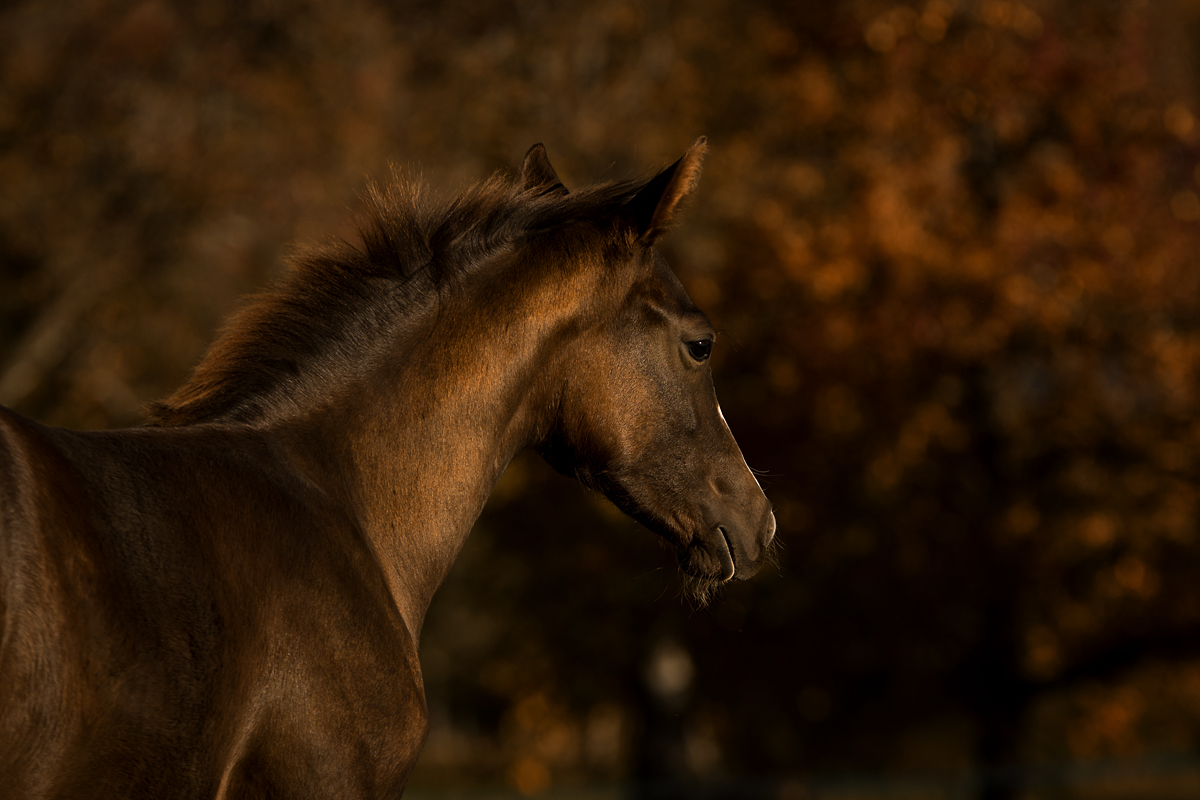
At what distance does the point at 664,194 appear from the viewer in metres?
3.83

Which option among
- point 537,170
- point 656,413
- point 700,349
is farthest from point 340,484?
point 537,170

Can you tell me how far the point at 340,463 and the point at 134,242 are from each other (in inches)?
458

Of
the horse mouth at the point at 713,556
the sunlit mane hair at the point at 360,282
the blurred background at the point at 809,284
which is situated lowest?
the blurred background at the point at 809,284

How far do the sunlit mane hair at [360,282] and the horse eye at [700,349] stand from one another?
1.31 feet

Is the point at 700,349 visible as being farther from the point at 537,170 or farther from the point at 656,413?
the point at 537,170

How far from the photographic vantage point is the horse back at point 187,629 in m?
2.44

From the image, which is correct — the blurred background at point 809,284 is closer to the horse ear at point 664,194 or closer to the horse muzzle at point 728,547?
the horse ear at point 664,194

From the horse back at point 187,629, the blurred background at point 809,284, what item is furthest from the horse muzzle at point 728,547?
the blurred background at point 809,284

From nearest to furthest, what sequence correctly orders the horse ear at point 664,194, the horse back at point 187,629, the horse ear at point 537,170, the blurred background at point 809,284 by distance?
the horse back at point 187,629 → the horse ear at point 664,194 → the horse ear at point 537,170 → the blurred background at point 809,284

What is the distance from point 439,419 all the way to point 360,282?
472 millimetres

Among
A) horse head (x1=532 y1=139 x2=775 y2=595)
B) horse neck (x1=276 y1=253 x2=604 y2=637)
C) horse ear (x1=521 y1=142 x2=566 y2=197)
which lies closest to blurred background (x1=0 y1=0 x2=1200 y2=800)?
horse ear (x1=521 y1=142 x2=566 y2=197)

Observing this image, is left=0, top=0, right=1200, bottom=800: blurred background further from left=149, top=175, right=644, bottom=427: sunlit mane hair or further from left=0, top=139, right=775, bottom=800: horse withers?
left=0, top=139, right=775, bottom=800: horse withers

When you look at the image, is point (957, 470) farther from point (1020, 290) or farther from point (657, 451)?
point (657, 451)

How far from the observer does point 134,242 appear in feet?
46.0
